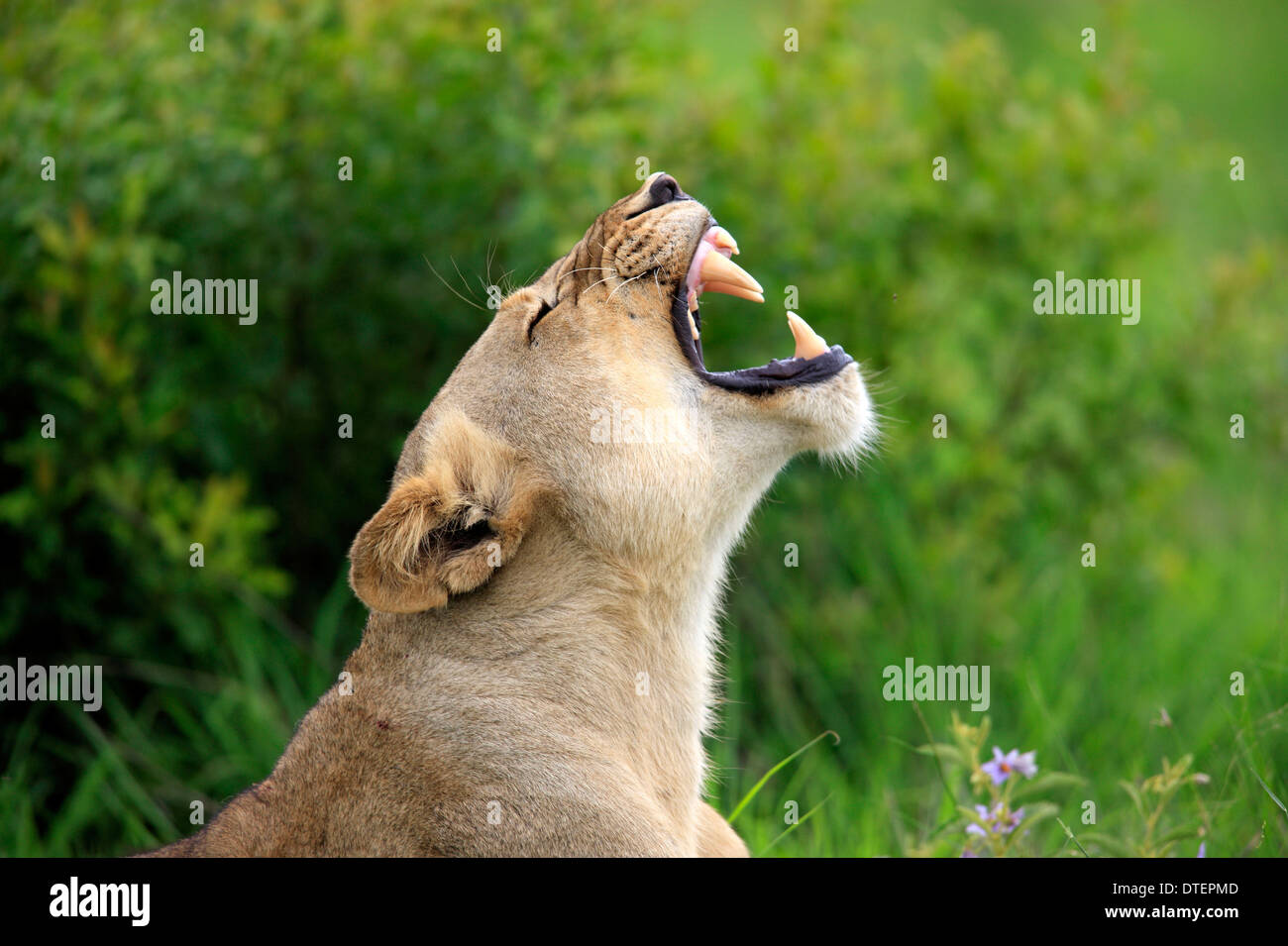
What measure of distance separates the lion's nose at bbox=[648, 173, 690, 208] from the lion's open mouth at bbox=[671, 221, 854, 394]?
15cm

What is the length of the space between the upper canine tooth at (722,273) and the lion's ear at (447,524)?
0.79m

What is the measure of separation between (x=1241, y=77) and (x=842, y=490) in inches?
349

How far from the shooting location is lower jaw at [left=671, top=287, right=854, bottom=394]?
359 cm

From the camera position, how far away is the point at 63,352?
519 centimetres

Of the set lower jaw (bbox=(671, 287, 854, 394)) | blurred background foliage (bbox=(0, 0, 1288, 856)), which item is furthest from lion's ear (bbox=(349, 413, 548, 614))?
blurred background foliage (bbox=(0, 0, 1288, 856))

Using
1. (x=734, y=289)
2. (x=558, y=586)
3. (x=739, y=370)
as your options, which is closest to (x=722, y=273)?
(x=734, y=289)

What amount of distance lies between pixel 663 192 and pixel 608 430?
85 centimetres

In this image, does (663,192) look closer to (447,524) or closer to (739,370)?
(739,370)

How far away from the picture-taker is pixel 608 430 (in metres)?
3.46

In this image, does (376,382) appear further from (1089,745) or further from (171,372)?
(1089,745)

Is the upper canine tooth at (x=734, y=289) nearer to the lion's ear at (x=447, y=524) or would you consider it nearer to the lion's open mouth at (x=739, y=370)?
the lion's open mouth at (x=739, y=370)

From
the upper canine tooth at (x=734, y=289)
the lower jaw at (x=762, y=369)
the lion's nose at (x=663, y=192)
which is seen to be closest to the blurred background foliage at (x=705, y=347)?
the lion's nose at (x=663, y=192)

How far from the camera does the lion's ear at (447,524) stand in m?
3.21
